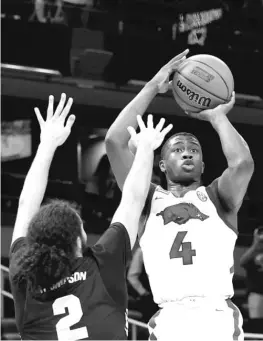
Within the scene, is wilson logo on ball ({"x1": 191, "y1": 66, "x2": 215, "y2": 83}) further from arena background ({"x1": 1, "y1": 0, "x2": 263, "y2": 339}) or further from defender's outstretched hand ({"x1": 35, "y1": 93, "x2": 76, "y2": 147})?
arena background ({"x1": 1, "y1": 0, "x2": 263, "y2": 339})

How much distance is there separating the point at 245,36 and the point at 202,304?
25.1 feet

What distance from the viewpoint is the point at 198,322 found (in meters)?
4.18

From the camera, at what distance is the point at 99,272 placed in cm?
289

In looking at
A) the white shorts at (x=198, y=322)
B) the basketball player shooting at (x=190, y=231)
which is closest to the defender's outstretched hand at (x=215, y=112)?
the basketball player shooting at (x=190, y=231)

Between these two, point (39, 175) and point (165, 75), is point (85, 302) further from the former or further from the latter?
point (165, 75)

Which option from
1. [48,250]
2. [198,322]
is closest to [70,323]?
[48,250]

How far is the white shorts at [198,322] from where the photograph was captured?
13.7 feet

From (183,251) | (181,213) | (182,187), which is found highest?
(182,187)

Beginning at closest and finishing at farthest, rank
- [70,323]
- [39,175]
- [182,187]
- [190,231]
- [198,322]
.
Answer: [70,323] → [39,175] → [198,322] → [190,231] → [182,187]

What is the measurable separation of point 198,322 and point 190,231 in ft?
1.55

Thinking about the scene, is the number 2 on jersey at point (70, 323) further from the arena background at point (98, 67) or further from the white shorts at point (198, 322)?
the arena background at point (98, 67)

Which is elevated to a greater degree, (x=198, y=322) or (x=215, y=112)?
(x=215, y=112)

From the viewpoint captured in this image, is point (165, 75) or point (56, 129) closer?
point (56, 129)

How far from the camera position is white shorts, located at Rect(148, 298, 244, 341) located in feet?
13.7
